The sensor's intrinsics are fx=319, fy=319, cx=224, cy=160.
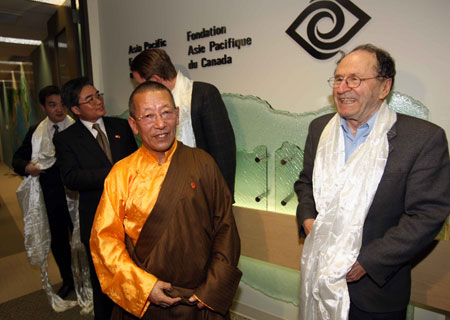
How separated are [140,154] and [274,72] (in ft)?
3.81

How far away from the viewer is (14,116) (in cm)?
338

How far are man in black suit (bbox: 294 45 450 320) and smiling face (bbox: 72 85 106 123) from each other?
59.4 inches

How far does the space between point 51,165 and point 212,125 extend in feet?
5.13

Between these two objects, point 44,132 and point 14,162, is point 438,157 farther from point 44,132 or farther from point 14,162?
point 14,162

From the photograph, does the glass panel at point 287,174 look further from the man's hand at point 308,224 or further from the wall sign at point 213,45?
the wall sign at point 213,45

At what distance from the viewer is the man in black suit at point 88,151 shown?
1960 mm

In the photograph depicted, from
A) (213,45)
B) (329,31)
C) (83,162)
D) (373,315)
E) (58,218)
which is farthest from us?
(58,218)

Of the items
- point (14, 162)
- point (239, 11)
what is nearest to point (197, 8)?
point (239, 11)

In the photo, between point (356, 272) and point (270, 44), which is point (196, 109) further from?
point (356, 272)

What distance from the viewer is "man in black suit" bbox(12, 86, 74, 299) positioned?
2.63m

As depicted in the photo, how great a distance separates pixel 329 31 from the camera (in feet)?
6.27

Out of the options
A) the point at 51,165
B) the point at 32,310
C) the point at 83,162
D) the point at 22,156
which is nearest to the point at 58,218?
the point at 51,165

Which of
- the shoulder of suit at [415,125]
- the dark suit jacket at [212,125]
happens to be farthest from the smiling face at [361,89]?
the dark suit jacket at [212,125]

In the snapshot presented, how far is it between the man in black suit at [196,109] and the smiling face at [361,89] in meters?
0.85
